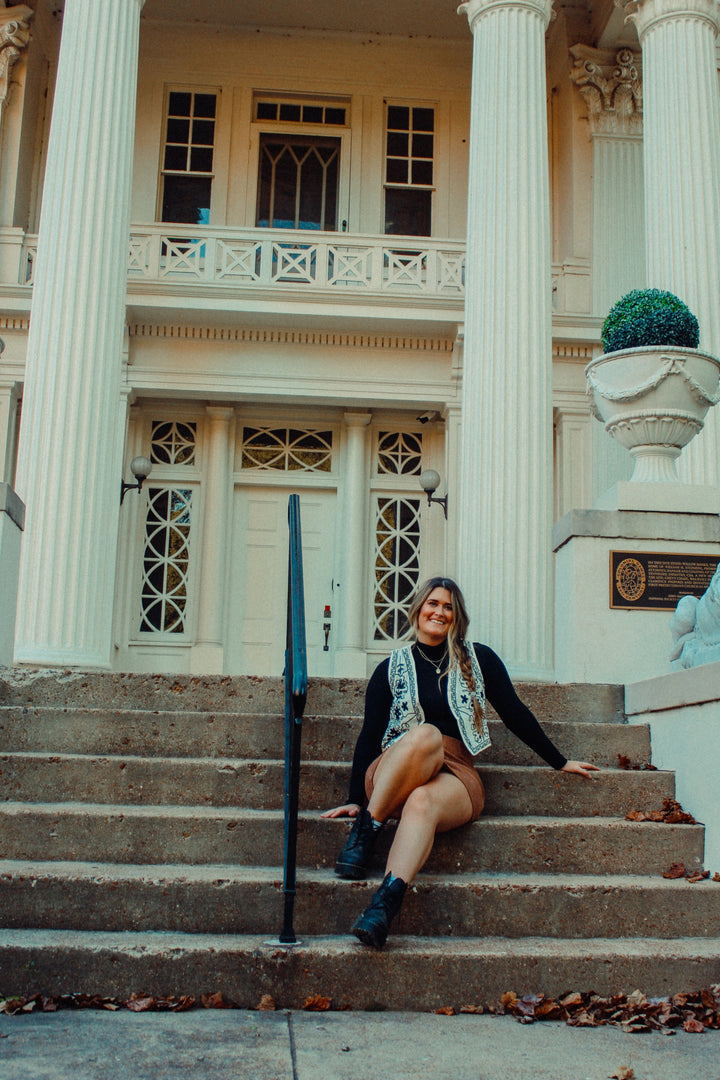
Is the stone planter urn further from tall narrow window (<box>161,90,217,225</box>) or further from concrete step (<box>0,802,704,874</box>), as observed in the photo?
tall narrow window (<box>161,90,217,225</box>)

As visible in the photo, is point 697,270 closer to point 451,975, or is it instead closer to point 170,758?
point 170,758

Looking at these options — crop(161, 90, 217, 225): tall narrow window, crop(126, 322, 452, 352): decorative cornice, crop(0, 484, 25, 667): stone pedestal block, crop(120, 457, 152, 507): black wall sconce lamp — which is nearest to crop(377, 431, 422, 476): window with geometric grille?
crop(126, 322, 452, 352): decorative cornice

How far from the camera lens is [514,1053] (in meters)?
3.18

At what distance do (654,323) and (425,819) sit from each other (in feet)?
14.9

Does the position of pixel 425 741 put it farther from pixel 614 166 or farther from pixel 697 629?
pixel 614 166

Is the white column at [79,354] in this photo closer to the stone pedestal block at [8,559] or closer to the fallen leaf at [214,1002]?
the stone pedestal block at [8,559]

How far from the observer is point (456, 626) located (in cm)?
469

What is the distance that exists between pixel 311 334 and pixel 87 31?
14.5 ft

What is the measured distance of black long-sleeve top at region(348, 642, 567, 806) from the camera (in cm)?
443

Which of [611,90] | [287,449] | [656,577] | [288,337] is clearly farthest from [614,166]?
[656,577]

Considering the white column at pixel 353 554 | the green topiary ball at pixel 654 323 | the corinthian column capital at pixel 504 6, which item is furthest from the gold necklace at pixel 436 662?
the white column at pixel 353 554

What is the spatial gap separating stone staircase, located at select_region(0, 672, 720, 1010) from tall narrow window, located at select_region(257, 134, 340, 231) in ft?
32.5

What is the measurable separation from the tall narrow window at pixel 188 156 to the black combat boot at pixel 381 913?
1167 cm

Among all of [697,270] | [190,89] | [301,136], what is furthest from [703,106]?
[190,89]
